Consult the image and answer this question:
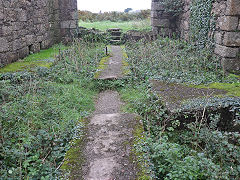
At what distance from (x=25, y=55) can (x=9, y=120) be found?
4.61 metres

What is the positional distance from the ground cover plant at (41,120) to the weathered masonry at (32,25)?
156 cm

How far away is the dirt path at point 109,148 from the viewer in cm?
231

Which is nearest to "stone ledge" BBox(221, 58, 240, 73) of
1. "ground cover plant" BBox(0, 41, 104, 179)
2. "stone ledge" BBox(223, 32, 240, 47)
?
"stone ledge" BBox(223, 32, 240, 47)

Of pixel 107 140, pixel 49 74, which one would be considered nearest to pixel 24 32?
pixel 49 74

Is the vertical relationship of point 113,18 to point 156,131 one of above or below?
above

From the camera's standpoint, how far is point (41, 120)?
3.49 metres

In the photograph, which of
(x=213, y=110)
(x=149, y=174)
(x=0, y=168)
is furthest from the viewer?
(x=213, y=110)

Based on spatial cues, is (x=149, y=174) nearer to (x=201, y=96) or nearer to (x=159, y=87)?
(x=201, y=96)

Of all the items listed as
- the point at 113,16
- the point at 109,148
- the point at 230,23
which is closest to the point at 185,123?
the point at 109,148

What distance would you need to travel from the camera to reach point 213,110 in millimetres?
3465

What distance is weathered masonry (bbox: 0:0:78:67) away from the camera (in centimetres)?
605

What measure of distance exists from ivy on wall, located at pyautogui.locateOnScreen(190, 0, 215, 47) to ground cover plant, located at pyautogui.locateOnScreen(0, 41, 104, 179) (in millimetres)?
3905

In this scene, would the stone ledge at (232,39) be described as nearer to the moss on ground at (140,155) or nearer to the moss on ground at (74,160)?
the moss on ground at (140,155)

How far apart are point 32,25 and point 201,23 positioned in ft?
19.5
